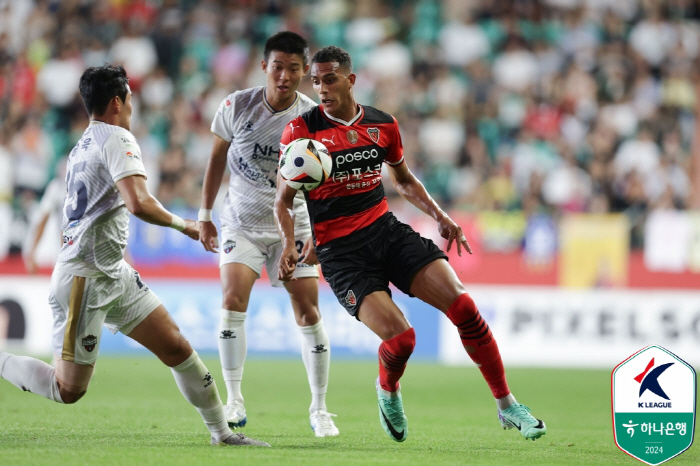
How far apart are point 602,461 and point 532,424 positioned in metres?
0.48

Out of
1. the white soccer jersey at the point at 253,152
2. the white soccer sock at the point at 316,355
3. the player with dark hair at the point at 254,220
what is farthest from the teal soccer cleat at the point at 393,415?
the white soccer jersey at the point at 253,152

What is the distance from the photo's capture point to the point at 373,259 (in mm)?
5965

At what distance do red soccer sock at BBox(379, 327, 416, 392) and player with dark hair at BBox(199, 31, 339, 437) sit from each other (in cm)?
92

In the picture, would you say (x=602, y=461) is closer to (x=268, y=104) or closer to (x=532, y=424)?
(x=532, y=424)

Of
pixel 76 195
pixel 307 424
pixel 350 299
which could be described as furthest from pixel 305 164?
pixel 307 424

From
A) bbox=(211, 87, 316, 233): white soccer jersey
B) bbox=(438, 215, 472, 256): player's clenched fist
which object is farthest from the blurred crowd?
bbox=(438, 215, 472, 256): player's clenched fist

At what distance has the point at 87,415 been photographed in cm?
712

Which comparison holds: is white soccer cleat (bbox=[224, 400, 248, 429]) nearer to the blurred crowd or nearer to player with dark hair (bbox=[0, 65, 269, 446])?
player with dark hair (bbox=[0, 65, 269, 446])

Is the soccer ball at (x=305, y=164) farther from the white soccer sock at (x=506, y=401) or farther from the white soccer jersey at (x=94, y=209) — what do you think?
the white soccer sock at (x=506, y=401)

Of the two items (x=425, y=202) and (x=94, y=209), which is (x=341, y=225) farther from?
(x=94, y=209)

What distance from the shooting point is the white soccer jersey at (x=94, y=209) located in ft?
17.3

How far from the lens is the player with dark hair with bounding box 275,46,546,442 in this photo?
5754mm

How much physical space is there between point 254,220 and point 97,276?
180cm

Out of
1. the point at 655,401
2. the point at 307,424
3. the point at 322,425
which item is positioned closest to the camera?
the point at 655,401
